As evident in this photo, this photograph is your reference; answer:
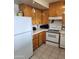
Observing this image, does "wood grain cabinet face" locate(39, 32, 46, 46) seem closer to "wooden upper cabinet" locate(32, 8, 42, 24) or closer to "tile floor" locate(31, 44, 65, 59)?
"wooden upper cabinet" locate(32, 8, 42, 24)

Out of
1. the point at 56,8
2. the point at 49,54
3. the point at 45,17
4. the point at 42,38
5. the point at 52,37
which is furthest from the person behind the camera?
the point at 45,17

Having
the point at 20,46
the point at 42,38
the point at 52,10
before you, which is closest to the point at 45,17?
the point at 52,10

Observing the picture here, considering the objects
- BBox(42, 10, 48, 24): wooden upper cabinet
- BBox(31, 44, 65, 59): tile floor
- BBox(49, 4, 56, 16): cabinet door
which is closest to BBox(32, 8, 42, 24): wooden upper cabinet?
BBox(42, 10, 48, 24): wooden upper cabinet

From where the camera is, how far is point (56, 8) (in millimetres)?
4582

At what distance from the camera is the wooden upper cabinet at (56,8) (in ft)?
14.4

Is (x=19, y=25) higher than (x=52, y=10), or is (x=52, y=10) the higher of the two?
(x=52, y=10)

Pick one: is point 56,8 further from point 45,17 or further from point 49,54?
point 49,54

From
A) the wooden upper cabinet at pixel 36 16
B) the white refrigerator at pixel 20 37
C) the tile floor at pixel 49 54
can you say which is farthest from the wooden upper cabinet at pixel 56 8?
the white refrigerator at pixel 20 37

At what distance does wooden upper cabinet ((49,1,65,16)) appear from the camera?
14.4 feet

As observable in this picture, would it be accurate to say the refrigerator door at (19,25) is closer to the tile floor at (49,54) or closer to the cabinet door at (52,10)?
the tile floor at (49,54)
